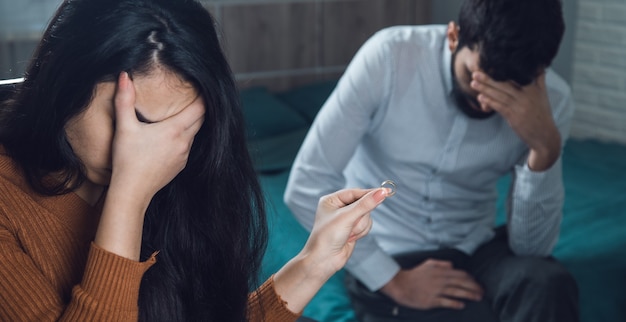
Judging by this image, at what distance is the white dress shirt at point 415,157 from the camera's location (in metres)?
1.77

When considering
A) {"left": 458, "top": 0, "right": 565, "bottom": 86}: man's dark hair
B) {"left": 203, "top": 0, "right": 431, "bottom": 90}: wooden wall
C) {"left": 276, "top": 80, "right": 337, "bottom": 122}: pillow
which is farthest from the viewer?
{"left": 203, "top": 0, "right": 431, "bottom": 90}: wooden wall

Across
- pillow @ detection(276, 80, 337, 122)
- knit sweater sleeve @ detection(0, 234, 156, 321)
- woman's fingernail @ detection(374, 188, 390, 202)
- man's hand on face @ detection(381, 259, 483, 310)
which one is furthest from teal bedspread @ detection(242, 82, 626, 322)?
knit sweater sleeve @ detection(0, 234, 156, 321)

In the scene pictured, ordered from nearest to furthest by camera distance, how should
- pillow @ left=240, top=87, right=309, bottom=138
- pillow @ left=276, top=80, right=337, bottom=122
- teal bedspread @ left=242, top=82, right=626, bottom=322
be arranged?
1. teal bedspread @ left=242, top=82, right=626, bottom=322
2. pillow @ left=240, top=87, right=309, bottom=138
3. pillow @ left=276, top=80, right=337, bottom=122

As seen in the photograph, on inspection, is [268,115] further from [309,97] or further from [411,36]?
[411,36]

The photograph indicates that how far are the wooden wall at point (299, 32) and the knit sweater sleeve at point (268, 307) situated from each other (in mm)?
2308

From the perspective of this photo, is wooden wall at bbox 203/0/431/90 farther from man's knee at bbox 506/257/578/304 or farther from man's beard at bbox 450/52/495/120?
man's knee at bbox 506/257/578/304

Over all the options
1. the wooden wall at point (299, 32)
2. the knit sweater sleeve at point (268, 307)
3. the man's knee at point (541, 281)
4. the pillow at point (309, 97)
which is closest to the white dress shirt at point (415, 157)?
the man's knee at point (541, 281)

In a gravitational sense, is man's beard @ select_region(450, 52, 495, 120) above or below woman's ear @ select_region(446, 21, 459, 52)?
below

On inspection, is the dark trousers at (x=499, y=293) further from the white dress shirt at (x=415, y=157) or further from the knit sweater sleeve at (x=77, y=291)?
the knit sweater sleeve at (x=77, y=291)

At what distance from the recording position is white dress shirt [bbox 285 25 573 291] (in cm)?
177

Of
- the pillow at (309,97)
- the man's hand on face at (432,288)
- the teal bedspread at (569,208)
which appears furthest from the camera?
the pillow at (309,97)

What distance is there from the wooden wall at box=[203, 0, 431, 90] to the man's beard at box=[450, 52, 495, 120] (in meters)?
1.83

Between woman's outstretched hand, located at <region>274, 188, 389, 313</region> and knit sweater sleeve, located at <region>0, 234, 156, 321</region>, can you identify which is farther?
woman's outstretched hand, located at <region>274, 188, 389, 313</region>

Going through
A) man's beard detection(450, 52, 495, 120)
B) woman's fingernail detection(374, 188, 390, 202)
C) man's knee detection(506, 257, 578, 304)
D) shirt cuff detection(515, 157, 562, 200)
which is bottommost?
man's knee detection(506, 257, 578, 304)
